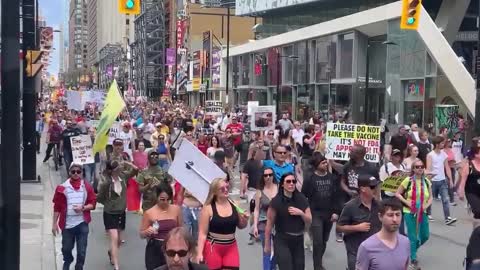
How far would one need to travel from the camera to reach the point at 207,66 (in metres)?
68.8

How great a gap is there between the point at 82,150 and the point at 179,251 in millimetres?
11412

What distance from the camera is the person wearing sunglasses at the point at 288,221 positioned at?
7031 millimetres

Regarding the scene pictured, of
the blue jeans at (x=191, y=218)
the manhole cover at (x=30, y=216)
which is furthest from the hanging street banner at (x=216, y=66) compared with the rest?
the blue jeans at (x=191, y=218)

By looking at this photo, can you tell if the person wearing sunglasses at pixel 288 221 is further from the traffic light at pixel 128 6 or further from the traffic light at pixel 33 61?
the traffic light at pixel 33 61

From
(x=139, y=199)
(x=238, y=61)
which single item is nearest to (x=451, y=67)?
(x=139, y=199)

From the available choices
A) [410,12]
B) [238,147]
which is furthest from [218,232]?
[238,147]

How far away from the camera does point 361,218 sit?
6.52 metres

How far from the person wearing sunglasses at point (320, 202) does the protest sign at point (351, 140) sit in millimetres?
3458

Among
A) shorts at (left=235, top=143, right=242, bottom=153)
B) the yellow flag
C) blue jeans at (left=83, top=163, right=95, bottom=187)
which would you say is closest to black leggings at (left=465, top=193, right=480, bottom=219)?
the yellow flag

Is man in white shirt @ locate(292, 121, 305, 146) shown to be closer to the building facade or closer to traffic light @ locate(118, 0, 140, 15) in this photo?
traffic light @ locate(118, 0, 140, 15)

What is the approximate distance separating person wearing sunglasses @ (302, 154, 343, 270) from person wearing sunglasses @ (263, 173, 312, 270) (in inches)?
47.7

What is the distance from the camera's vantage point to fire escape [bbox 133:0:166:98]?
106688 mm

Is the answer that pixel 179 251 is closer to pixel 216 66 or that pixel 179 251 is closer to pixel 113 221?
pixel 113 221

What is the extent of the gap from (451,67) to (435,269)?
2251 centimetres
